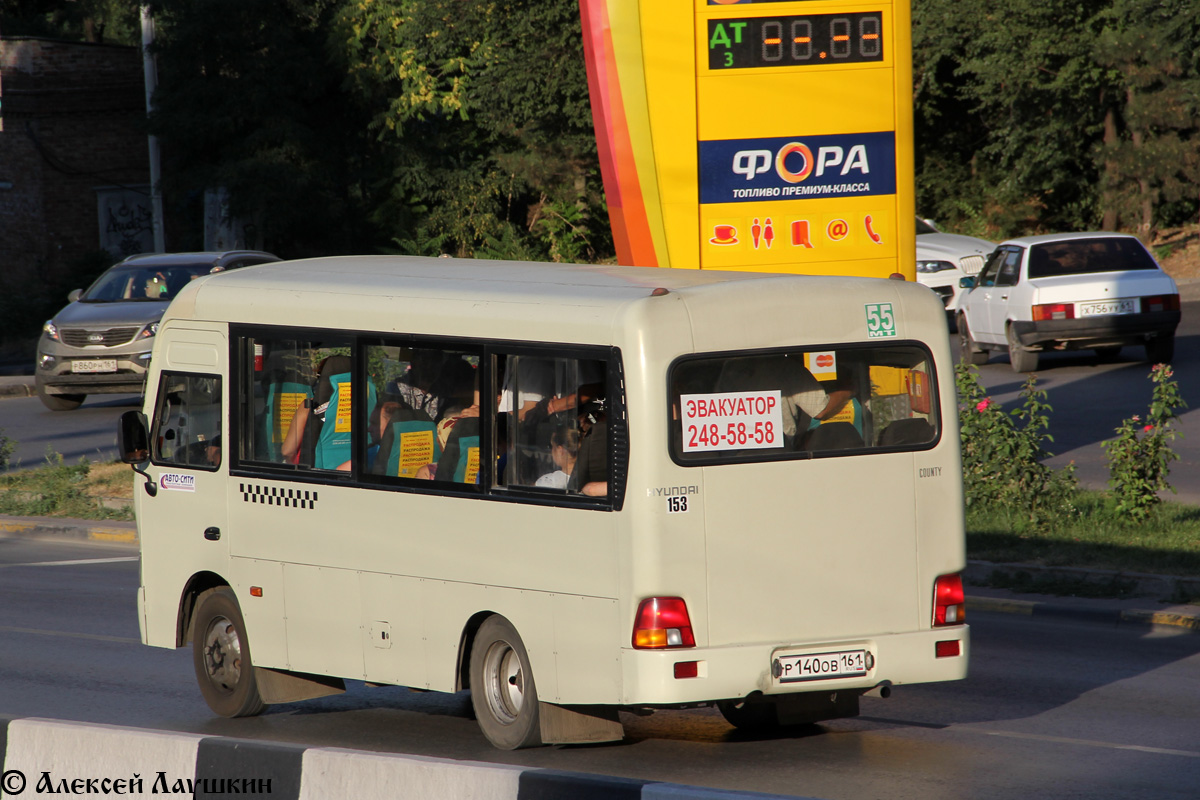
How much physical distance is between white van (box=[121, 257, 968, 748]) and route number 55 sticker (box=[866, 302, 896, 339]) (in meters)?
0.01

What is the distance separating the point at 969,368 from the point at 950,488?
6320 mm

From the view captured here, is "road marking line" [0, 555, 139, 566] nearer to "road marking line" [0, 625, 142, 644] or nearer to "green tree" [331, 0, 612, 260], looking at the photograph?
"road marking line" [0, 625, 142, 644]

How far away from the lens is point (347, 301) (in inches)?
324

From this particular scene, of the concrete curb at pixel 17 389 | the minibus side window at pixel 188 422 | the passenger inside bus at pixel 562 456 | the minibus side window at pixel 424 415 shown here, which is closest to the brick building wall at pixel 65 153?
the concrete curb at pixel 17 389

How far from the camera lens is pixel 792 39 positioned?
13.7m

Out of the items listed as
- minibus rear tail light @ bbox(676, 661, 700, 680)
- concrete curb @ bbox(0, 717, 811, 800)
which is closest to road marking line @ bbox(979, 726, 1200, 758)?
minibus rear tail light @ bbox(676, 661, 700, 680)

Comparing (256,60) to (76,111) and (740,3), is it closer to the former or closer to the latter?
(76,111)

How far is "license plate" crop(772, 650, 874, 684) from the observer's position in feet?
23.5

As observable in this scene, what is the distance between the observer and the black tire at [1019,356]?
889 inches

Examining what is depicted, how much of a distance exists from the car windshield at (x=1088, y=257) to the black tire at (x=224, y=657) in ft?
52.4

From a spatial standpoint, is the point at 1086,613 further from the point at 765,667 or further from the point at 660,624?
the point at 660,624

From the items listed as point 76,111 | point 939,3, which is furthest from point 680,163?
point 76,111

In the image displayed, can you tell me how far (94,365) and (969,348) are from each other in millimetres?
12777

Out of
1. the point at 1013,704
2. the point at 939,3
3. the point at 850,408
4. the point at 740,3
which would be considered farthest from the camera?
the point at 939,3
